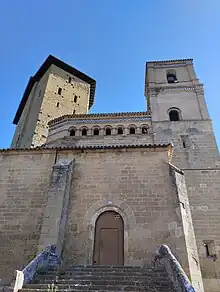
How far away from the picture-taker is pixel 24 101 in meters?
27.4

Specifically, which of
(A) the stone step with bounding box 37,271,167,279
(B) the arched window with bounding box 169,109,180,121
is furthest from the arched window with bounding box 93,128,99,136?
(A) the stone step with bounding box 37,271,167,279

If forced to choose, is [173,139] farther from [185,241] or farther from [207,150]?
[185,241]

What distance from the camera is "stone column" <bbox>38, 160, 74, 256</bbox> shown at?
9438 millimetres

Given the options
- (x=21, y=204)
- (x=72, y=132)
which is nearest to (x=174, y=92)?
(x=72, y=132)

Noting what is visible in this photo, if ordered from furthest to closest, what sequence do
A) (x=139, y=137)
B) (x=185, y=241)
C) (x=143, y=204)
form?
(x=139, y=137)
(x=143, y=204)
(x=185, y=241)

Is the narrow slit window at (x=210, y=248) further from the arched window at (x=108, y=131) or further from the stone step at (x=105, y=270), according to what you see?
the arched window at (x=108, y=131)

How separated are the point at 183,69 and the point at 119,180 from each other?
53.0 ft

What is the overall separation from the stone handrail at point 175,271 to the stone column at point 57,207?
3.76 meters

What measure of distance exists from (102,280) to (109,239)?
3056 mm

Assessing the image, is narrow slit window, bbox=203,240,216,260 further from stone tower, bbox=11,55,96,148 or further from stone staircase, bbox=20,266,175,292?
stone tower, bbox=11,55,96,148

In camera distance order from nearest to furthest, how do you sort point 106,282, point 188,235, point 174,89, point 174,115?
point 106,282 < point 188,235 < point 174,115 < point 174,89

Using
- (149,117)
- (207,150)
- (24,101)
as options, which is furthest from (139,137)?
(24,101)

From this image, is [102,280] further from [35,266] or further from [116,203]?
[116,203]

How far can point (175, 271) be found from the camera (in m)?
6.41
